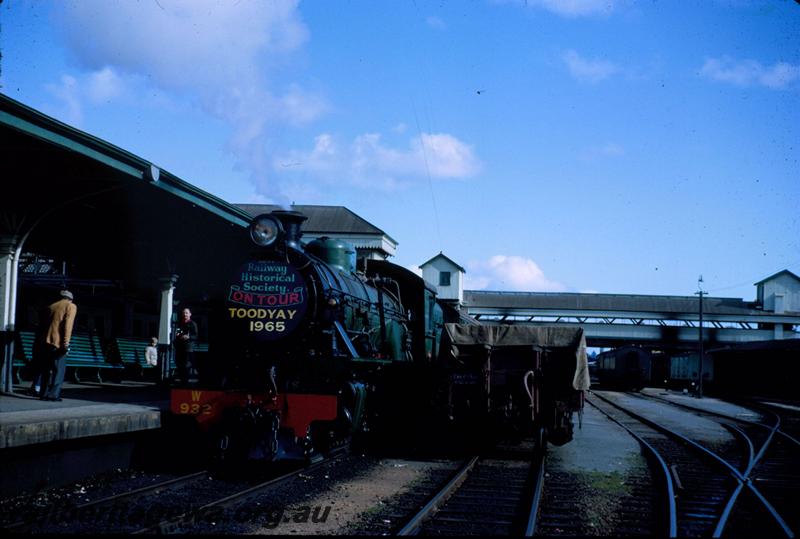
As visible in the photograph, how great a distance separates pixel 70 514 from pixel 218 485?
196 cm

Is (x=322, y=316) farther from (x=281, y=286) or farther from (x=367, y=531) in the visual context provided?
(x=367, y=531)

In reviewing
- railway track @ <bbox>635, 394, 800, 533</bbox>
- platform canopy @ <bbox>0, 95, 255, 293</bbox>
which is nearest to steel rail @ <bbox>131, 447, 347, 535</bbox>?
platform canopy @ <bbox>0, 95, 255, 293</bbox>

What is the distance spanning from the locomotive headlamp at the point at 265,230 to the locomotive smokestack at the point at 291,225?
28 cm

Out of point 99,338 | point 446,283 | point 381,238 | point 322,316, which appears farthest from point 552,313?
point 322,316

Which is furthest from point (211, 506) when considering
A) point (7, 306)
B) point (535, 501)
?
point (7, 306)

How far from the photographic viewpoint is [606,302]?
188 ft

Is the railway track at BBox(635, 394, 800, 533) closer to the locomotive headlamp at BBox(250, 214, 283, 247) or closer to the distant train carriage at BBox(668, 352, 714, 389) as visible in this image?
the locomotive headlamp at BBox(250, 214, 283, 247)

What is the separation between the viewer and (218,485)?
816cm

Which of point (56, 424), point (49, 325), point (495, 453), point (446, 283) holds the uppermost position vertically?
point (446, 283)

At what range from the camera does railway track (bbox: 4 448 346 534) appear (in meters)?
6.03

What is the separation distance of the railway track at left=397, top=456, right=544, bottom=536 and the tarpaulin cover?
5.49 ft

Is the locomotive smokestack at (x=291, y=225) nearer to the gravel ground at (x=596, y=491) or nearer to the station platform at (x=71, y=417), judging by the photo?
the station platform at (x=71, y=417)

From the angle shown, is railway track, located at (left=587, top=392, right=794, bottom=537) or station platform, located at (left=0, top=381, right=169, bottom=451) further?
station platform, located at (left=0, top=381, right=169, bottom=451)

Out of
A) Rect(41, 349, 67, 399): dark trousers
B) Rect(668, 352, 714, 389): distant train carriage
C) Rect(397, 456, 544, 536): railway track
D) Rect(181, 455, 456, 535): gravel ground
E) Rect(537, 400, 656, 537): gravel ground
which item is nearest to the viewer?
Rect(181, 455, 456, 535): gravel ground
